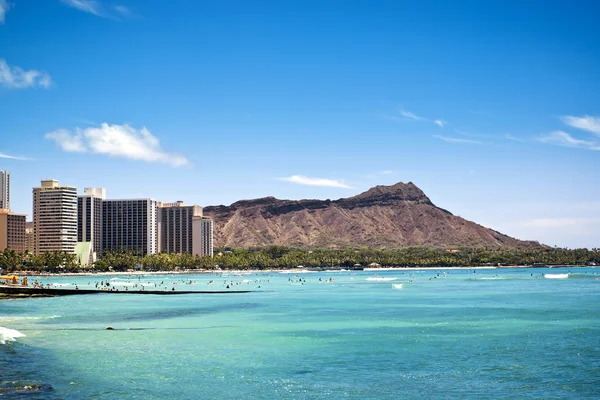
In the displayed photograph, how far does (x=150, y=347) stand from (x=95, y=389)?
12947mm

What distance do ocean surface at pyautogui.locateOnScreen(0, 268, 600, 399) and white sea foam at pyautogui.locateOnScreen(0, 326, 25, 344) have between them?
0.07 m

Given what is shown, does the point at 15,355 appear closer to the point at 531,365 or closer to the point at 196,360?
the point at 196,360

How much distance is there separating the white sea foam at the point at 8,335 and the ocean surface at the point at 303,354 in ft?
0.24

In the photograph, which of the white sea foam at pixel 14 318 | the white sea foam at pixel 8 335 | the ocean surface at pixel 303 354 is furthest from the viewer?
the white sea foam at pixel 14 318

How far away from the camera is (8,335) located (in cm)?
4784

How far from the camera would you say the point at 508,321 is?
58.6m

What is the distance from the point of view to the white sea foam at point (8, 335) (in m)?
45.8

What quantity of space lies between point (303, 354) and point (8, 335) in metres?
22.5

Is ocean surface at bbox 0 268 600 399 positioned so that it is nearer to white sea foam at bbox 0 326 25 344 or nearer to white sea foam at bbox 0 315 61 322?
white sea foam at bbox 0 326 25 344

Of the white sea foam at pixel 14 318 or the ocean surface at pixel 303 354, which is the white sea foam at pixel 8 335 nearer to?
the ocean surface at pixel 303 354

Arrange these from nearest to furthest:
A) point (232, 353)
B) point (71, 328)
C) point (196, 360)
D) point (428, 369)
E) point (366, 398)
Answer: point (366, 398)
point (428, 369)
point (196, 360)
point (232, 353)
point (71, 328)

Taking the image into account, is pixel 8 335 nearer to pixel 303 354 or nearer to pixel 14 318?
pixel 14 318

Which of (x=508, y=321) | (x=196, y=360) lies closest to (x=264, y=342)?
(x=196, y=360)

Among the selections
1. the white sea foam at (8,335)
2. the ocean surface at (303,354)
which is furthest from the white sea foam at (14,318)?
the white sea foam at (8,335)
